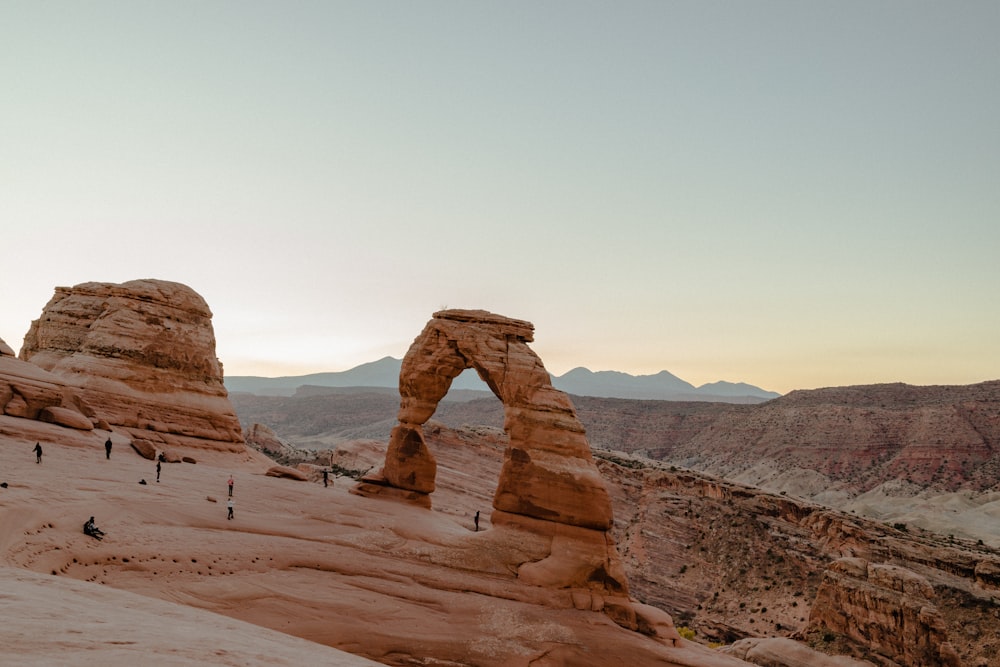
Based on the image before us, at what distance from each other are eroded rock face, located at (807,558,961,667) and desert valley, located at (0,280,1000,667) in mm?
71

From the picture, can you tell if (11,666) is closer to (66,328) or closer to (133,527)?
(133,527)

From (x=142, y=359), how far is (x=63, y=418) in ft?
24.2

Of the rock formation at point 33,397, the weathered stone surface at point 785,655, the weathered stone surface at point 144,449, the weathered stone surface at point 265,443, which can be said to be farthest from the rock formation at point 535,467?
the weathered stone surface at point 265,443

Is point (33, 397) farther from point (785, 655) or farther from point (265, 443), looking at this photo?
point (265, 443)

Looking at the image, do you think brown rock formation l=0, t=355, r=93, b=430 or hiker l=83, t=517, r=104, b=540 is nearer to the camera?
hiker l=83, t=517, r=104, b=540

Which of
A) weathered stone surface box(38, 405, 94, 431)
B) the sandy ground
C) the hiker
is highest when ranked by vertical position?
weathered stone surface box(38, 405, 94, 431)

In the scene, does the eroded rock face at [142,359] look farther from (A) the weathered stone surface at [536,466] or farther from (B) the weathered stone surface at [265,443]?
(B) the weathered stone surface at [265,443]

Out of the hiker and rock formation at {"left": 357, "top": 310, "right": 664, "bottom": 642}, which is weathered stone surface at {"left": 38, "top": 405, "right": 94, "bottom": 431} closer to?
rock formation at {"left": 357, "top": 310, "right": 664, "bottom": 642}

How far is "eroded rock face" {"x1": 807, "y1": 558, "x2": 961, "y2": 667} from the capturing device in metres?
20.9

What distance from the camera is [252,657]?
7.35 m

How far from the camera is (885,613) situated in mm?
22125

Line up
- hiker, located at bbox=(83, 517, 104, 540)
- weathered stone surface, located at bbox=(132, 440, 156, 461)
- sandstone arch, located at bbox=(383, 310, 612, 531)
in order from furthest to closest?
1. weathered stone surface, located at bbox=(132, 440, 156, 461)
2. sandstone arch, located at bbox=(383, 310, 612, 531)
3. hiker, located at bbox=(83, 517, 104, 540)

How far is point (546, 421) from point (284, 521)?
9.14 metres

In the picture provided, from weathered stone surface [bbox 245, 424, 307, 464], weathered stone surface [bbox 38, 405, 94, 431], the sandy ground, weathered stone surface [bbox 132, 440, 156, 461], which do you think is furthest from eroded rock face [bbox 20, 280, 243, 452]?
weathered stone surface [bbox 245, 424, 307, 464]
